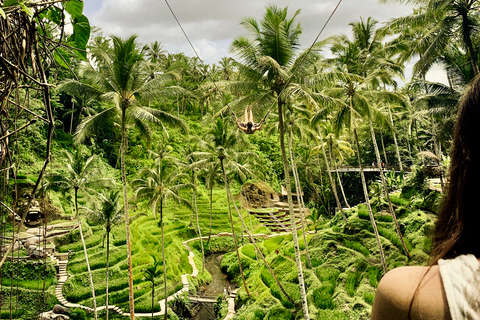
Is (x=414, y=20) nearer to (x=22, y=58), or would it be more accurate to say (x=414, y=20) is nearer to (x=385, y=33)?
(x=385, y=33)

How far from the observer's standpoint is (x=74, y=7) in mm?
1142

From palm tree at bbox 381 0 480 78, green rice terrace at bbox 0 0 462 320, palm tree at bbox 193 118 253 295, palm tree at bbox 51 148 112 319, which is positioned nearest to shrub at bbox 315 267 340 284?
green rice terrace at bbox 0 0 462 320

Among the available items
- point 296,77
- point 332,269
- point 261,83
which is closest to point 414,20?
point 296,77

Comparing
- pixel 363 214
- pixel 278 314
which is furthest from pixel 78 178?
pixel 363 214

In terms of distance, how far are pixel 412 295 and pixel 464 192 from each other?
224mm

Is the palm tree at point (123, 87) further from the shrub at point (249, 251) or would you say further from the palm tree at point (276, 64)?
the shrub at point (249, 251)

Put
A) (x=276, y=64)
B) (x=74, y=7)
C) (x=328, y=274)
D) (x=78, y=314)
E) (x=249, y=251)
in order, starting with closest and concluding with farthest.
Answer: (x=74, y=7) → (x=276, y=64) → (x=328, y=274) → (x=78, y=314) → (x=249, y=251)

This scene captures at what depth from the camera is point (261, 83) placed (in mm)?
9672

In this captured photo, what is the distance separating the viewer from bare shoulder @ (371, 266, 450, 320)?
0.50 m

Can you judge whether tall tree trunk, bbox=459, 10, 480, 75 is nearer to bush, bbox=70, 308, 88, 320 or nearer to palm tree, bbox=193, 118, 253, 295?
palm tree, bbox=193, 118, 253, 295

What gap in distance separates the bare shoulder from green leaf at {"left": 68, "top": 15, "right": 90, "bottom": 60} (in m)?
1.30

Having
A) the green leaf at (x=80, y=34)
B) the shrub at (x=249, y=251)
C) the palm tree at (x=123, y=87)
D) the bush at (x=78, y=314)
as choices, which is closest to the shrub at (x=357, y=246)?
the shrub at (x=249, y=251)

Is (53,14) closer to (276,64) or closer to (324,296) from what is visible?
(276,64)

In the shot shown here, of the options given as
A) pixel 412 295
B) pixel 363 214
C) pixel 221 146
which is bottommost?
pixel 363 214
